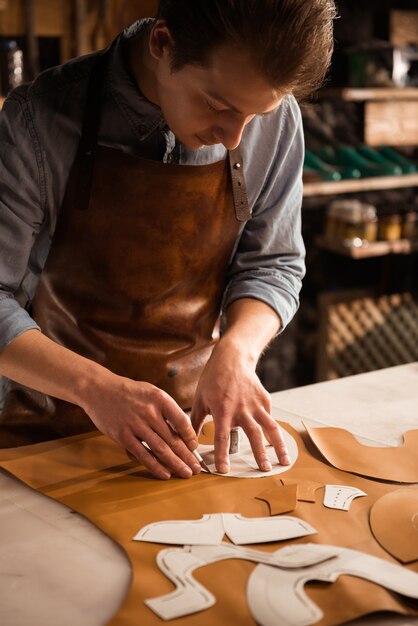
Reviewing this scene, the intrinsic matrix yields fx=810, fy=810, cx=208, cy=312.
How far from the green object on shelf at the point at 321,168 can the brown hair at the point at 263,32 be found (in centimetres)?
243

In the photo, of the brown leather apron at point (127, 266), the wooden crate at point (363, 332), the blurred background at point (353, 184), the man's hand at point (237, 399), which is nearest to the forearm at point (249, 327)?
the man's hand at point (237, 399)

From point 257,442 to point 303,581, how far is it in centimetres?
39

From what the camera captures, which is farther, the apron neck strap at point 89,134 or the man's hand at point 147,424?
the apron neck strap at point 89,134

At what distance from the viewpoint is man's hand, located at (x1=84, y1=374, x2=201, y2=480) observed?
1449mm

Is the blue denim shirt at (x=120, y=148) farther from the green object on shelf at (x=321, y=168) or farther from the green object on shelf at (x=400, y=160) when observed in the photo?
the green object on shelf at (x=400, y=160)

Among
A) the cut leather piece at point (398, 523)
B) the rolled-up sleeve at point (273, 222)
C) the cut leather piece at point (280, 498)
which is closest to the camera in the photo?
the cut leather piece at point (398, 523)

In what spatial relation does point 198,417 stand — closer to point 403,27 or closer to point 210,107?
point 210,107

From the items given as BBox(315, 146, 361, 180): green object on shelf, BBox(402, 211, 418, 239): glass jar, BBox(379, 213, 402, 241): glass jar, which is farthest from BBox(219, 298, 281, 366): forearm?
BBox(402, 211, 418, 239): glass jar

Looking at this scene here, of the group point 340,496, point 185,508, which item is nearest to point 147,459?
point 185,508

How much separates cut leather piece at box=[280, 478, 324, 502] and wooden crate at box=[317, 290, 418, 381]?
299 cm

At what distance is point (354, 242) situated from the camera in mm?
3934

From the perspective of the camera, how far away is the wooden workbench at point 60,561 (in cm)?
110

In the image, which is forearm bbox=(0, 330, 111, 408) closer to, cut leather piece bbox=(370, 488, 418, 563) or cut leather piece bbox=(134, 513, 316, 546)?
cut leather piece bbox=(134, 513, 316, 546)

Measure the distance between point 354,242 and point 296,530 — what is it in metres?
2.79
